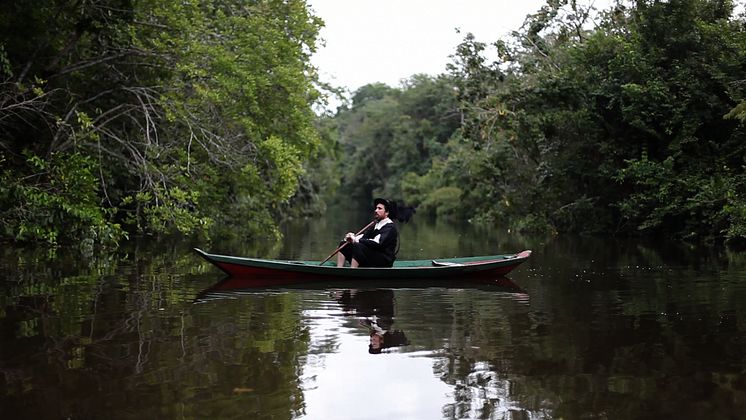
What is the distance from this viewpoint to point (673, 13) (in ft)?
66.3

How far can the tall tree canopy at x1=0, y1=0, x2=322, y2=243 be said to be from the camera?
43.1ft

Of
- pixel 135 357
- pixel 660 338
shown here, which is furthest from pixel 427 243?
pixel 135 357

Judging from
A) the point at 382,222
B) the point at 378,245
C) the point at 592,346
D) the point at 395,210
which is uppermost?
the point at 395,210

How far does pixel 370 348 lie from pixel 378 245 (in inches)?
192

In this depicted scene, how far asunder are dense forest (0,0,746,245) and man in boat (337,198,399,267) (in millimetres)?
4136

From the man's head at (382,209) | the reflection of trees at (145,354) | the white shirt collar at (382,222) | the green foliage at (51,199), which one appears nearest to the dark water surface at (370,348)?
the reflection of trees at (145,354)

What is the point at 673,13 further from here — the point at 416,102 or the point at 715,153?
the point at 416,102

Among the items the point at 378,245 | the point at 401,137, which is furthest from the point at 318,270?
the point at 401,137

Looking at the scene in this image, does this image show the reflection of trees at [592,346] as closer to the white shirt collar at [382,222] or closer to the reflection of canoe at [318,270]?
the reflection of canoe at [318,270]

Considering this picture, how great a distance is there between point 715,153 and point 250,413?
18.6 metres

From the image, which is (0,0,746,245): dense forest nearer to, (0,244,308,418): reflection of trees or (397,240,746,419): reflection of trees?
(0,244,308,418): reflection of trees

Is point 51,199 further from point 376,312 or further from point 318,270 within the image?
point 376,312

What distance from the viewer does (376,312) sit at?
862 centimetres

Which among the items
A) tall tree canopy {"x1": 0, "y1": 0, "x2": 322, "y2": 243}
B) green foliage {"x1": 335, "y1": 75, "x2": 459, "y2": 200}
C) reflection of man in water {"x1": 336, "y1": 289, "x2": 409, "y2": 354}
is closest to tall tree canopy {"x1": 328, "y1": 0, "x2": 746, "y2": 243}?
tall tree canopy {"x1": 0, "y1": 0, "x2": 322, "y2": 243}
